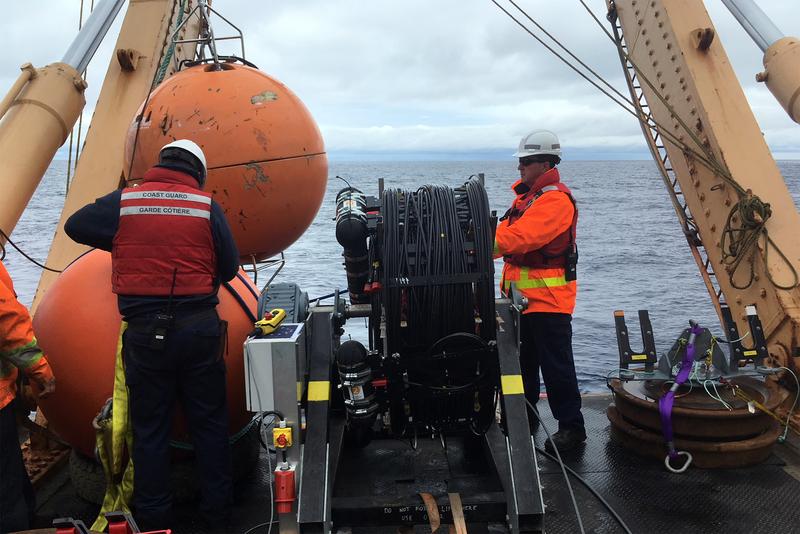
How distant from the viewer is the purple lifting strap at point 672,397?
166 inches

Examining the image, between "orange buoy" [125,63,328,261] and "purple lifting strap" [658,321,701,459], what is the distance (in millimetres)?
2860

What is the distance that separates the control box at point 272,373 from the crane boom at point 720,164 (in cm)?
348

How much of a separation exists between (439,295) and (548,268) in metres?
1.25

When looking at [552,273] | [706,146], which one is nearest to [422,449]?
[552,273]

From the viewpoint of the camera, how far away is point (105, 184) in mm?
5520

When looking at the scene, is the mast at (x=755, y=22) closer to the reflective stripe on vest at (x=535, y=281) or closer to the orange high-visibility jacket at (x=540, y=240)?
the orange high-visibility jacket at (x=540, y=240)

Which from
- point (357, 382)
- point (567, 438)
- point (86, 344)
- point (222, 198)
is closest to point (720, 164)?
point (567, 438)

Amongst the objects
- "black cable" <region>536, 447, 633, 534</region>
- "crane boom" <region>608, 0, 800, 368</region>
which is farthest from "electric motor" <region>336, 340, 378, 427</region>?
"crane boom" <region>608, 0, 800, 368</region>

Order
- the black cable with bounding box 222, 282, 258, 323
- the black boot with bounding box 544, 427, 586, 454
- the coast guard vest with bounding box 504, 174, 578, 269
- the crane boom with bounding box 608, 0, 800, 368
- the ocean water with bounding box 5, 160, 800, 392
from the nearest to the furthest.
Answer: the black cable with bounding box 222, 282, 258, 323
the coast guard vest with bounding box 504, 174, 578, 269
the black boot with bounding box 544, 427, 586, 454
the crane boom with bounding box 608, 0, 800, 368
the ocean water with bounding box 5, 160, 800, 392

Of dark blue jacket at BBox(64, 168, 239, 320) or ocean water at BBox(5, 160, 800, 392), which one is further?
ocean water at BBox(5, 160, 800, 392)

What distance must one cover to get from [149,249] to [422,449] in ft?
6.94

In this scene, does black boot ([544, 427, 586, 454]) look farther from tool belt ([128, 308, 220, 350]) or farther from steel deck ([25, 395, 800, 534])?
tool belt ([128, 308, 220, 350])

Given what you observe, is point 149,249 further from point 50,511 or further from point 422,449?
point 422,449

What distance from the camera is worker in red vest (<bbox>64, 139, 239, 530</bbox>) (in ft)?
11.0
